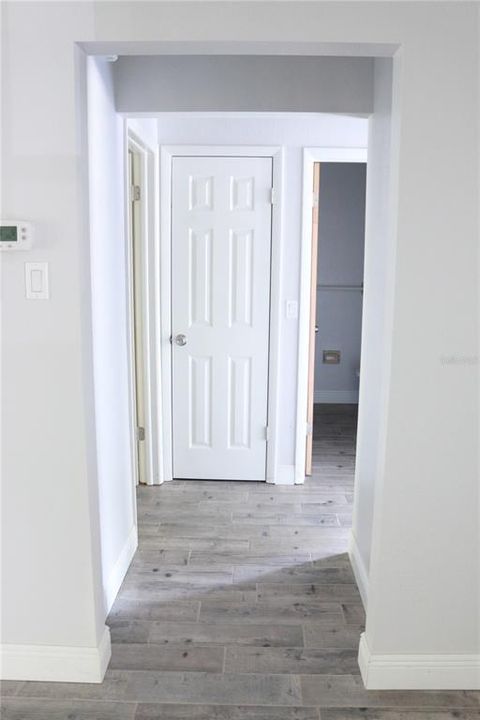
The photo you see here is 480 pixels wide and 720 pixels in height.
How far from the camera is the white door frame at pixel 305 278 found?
11.4 feet

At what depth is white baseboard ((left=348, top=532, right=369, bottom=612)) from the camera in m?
2.48

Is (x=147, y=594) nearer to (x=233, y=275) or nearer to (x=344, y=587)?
(x=344, y=587)

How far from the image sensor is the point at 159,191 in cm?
350

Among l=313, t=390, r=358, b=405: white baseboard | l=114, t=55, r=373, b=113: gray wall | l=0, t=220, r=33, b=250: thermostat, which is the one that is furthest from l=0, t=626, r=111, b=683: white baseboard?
l=313, t=390, r=358, b=405: white baseboard

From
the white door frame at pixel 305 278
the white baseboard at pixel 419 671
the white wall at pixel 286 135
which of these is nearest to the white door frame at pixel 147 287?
the white wall at pixel 286 135

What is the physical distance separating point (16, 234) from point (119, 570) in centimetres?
157

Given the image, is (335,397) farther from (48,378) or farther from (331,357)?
(48,378)

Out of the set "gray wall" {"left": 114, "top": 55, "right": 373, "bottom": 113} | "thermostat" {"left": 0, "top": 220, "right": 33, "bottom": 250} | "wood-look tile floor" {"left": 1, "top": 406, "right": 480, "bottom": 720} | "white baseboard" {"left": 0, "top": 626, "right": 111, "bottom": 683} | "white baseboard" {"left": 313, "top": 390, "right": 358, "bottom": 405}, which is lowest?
"wood-look tile floor" {"left": 1, "top": 406, "right": 480, "bottom": 720}

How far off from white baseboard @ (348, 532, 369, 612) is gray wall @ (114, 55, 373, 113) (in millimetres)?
1957

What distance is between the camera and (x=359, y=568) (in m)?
2.64

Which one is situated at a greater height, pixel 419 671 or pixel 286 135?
pixel 286 135

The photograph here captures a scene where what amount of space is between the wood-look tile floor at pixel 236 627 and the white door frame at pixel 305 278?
0.37 metres

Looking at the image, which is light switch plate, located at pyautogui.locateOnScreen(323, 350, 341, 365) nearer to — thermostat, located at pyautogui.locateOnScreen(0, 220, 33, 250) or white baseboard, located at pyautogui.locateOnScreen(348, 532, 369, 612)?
white baseboard, located at pyautogui.locateOnScreen(348, 532, 369, 612)

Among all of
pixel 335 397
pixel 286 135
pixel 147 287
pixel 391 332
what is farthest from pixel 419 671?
pixel 335 397
